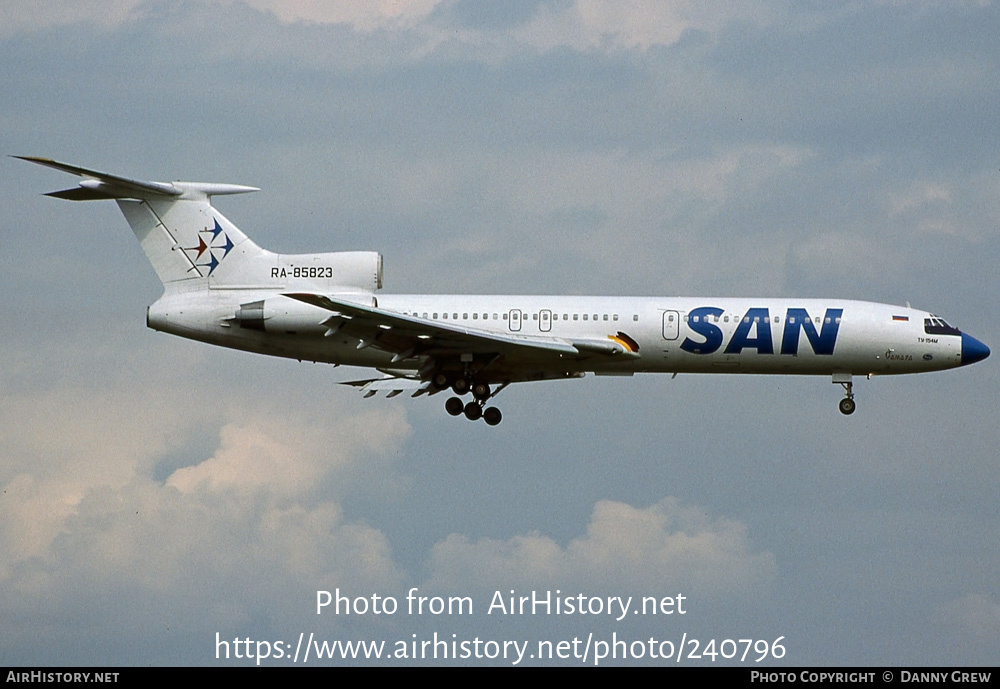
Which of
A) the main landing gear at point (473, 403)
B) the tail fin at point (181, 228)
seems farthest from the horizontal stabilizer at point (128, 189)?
the main landing gear at point (473, 403)

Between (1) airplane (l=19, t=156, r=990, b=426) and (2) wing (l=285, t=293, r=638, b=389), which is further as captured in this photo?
(1) airplane (l=19, t=156, r=990, b=426)

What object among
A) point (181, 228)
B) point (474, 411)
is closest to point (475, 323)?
point (474, 411)

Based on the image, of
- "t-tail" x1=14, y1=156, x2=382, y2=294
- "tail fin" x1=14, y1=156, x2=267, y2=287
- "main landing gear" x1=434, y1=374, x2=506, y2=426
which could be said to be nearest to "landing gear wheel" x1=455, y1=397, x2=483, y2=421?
"main landing gear" x1=434, y1=374, x2=506, y2=426

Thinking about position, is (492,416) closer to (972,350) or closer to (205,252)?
(205,252)

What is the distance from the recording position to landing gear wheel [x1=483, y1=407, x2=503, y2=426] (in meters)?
46.2

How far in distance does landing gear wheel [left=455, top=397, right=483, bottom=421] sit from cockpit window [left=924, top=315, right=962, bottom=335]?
45.7 ft

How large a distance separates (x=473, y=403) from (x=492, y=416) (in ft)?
2.38

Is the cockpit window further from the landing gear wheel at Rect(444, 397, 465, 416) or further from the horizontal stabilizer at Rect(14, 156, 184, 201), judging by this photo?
the horizontal stabilizer at Rect(14, 156, 184, 201)

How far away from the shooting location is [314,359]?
45.4 metres

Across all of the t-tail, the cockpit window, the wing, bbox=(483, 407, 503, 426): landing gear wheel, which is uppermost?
the t-tail

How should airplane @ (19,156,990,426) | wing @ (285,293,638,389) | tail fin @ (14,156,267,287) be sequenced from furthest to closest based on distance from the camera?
tail fin @ (14,156,267,287), airplane @ (19,156,990,426), wing @ (285,293,638,389)
